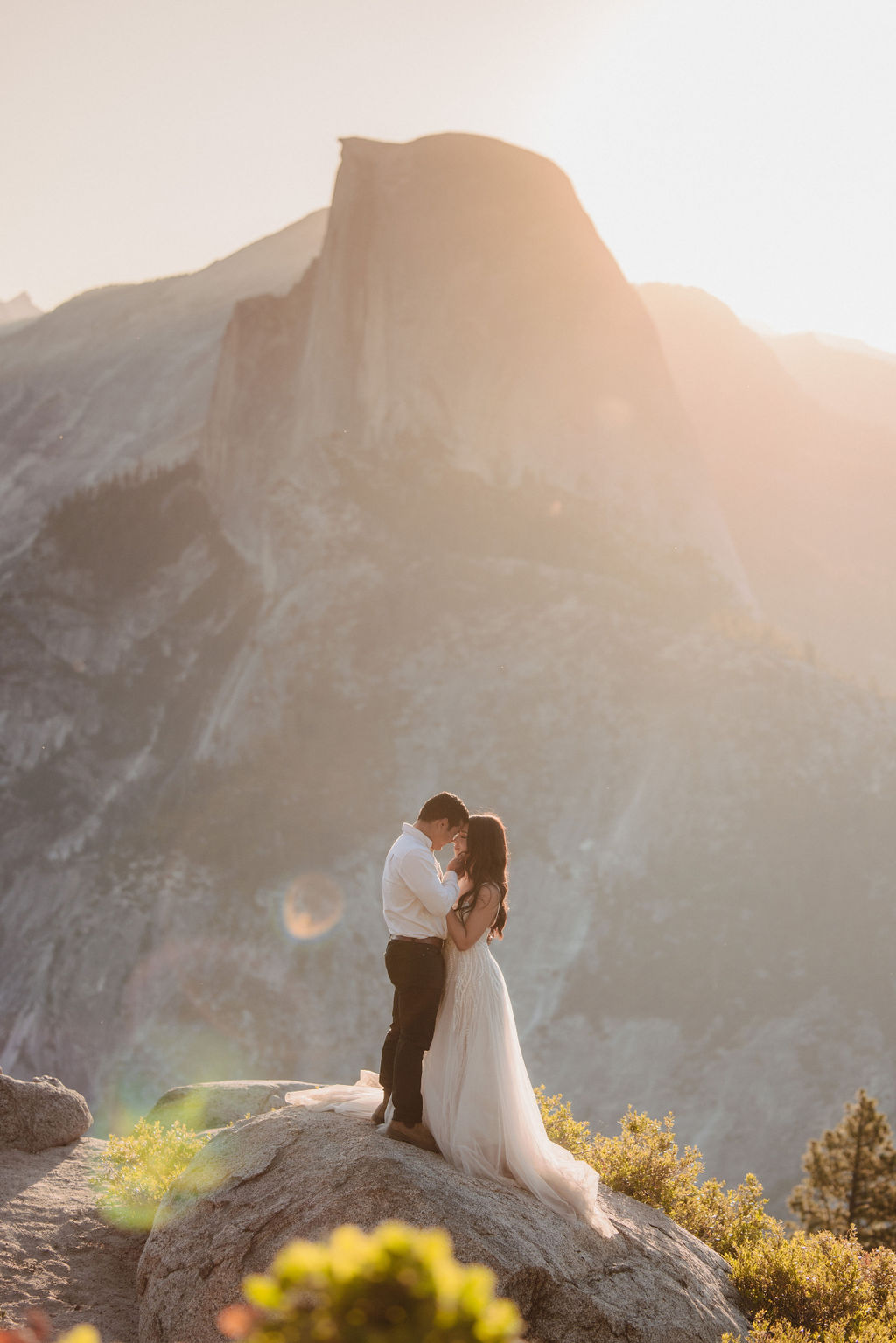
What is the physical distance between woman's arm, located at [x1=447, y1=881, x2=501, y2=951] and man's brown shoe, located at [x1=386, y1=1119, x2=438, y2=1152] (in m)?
1.19

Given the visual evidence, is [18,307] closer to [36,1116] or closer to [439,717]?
[439,717]

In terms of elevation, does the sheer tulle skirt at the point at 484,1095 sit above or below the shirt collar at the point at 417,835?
below

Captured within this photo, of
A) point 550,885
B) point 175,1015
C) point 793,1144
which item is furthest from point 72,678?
point 793,1144

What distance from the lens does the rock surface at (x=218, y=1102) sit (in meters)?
9.90

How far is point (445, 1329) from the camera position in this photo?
4.42 ft

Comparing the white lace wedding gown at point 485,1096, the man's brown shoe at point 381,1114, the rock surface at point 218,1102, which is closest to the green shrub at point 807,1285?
the white lace wedding gown at point 485,1096

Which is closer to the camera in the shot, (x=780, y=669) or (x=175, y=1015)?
(x=175, y=1015)

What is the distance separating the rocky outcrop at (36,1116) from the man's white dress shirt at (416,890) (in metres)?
5.25

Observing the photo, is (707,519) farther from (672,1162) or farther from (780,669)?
A: (672,1162)

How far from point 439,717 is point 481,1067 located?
2284 centimetres

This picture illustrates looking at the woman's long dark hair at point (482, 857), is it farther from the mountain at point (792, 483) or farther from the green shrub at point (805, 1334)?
the mountain at point (792, 483)

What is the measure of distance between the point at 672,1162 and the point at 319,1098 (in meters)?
3.57

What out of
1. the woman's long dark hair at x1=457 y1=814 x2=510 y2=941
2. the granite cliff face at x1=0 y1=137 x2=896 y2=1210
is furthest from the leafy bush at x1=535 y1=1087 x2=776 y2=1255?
the granite cliff face at x1=0 y1=137 x2=896 y2=1210

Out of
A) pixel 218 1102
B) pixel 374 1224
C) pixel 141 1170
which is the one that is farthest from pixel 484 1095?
pixel 218 1102
